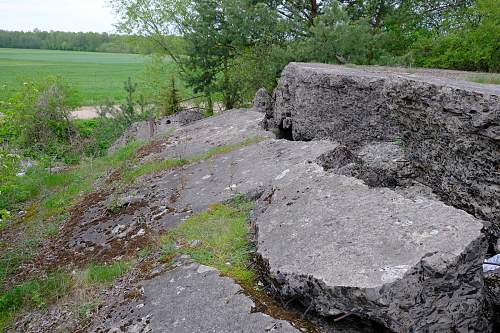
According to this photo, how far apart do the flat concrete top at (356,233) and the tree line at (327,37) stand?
24.3 feet

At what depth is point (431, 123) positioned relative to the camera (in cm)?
445

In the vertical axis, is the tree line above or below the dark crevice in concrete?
above

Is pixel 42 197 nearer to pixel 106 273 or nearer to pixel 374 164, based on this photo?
pixel 106 273

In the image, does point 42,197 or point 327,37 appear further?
point 327,37

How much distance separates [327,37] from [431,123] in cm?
746

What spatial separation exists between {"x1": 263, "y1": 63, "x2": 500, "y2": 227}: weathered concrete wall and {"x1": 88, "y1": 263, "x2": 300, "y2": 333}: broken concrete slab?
6.80ft

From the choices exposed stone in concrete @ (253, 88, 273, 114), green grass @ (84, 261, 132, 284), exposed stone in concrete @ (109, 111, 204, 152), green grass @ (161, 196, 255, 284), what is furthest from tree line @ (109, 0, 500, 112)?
green grass @ (84, 261, 132, 284)

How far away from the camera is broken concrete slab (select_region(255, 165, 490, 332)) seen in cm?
303

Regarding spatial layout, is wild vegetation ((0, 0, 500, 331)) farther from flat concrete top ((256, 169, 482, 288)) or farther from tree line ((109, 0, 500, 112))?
flat concrete top ((256, 169, 482, 288))

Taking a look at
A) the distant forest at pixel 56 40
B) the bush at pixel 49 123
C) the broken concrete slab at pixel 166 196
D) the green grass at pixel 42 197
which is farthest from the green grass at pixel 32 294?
the distant forest at pixel 56 40

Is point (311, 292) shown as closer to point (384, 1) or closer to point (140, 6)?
point (384, 1)

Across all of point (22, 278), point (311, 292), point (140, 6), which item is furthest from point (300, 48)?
point (140, 6)

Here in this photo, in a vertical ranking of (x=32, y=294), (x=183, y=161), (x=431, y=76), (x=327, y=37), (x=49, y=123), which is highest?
(x=327, y=37)

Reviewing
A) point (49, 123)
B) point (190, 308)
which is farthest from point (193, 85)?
point (190, 308)
